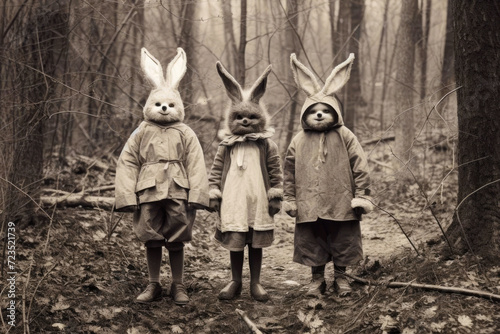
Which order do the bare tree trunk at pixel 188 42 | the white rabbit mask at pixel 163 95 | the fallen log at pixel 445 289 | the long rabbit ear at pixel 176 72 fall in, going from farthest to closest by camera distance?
the bare tree trunk at pixel 188 42 < the long rabbit ear at pixel 176 72 < the white rabbit mask at pixel 163 95 < the fallen log at pixel 445 289

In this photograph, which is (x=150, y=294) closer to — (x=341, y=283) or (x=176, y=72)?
(x=341, y=283)

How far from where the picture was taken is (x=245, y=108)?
5.43 meters

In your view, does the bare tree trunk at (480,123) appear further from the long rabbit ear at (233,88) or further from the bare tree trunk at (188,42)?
the bare tree trunk at (188,42)

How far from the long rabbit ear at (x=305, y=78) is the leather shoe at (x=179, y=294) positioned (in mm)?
2309

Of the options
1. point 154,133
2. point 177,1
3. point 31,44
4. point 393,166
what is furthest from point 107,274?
point 393,166

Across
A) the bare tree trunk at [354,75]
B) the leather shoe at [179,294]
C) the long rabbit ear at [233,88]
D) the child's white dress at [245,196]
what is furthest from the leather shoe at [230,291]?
the bare tree trunk at [354,75]

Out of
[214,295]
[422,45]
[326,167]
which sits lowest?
[214,295]

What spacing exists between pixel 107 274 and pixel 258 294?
1637mm

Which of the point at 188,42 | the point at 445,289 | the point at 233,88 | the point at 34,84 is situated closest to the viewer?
the point at 445,289

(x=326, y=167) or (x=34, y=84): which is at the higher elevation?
(x=34, y=84)

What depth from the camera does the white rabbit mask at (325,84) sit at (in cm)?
541

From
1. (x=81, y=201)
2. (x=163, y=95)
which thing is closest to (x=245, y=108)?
(x=163, y=95)

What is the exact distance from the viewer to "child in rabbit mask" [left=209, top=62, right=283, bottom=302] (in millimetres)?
5262

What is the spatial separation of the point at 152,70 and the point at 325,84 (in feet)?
5.75
